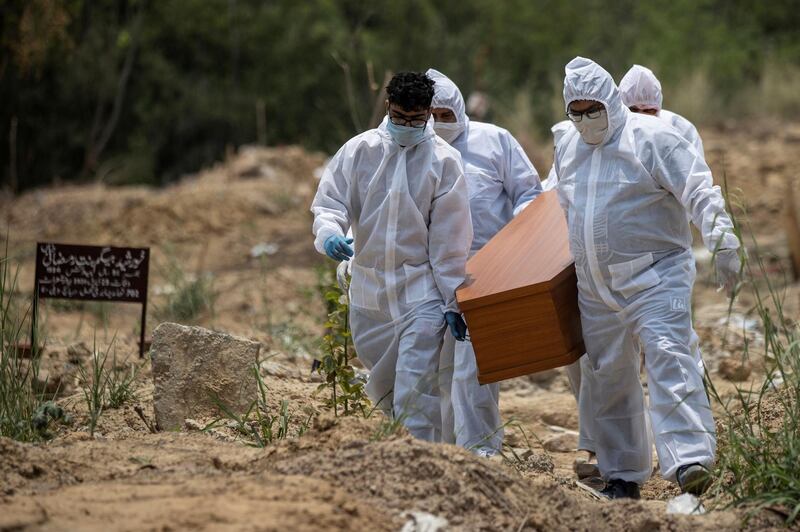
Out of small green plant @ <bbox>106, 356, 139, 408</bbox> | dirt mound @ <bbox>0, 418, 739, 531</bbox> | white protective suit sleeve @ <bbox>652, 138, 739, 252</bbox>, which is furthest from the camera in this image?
small green plant @ <bbox>106, 356, 139, 408</bbox>

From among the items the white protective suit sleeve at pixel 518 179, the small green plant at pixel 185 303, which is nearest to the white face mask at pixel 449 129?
the white protective suit sleeve at pixel 518 179

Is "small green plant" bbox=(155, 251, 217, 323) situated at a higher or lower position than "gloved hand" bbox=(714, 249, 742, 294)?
lower

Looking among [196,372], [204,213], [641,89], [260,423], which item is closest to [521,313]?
[260,423]

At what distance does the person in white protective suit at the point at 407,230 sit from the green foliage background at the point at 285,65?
14835 mm

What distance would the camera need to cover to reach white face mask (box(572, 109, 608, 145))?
5586mm

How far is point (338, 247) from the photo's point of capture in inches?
213

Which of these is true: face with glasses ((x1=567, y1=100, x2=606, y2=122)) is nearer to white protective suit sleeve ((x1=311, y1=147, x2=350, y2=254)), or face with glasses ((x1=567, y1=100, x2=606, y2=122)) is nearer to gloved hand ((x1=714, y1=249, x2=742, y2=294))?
gloved hand ((x1=714, y1=249, x2=742, y2=294))

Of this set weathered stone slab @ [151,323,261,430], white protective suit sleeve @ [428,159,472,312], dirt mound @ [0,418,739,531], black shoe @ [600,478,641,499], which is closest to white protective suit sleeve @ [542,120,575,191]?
white protective suit sleeve @ [428,159,472,312]

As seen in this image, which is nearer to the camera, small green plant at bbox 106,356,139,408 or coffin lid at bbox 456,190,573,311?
coffin lid at bbox 456,190,573,311

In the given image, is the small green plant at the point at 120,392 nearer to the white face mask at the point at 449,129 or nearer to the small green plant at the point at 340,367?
the small green plant at the point at 340,367

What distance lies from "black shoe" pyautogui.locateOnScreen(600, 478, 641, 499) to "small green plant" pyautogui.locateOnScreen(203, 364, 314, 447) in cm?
130

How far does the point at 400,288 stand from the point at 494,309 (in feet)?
1.34

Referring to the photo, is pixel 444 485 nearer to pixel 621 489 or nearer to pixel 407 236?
pixel 407 236

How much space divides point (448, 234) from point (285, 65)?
790 inches
